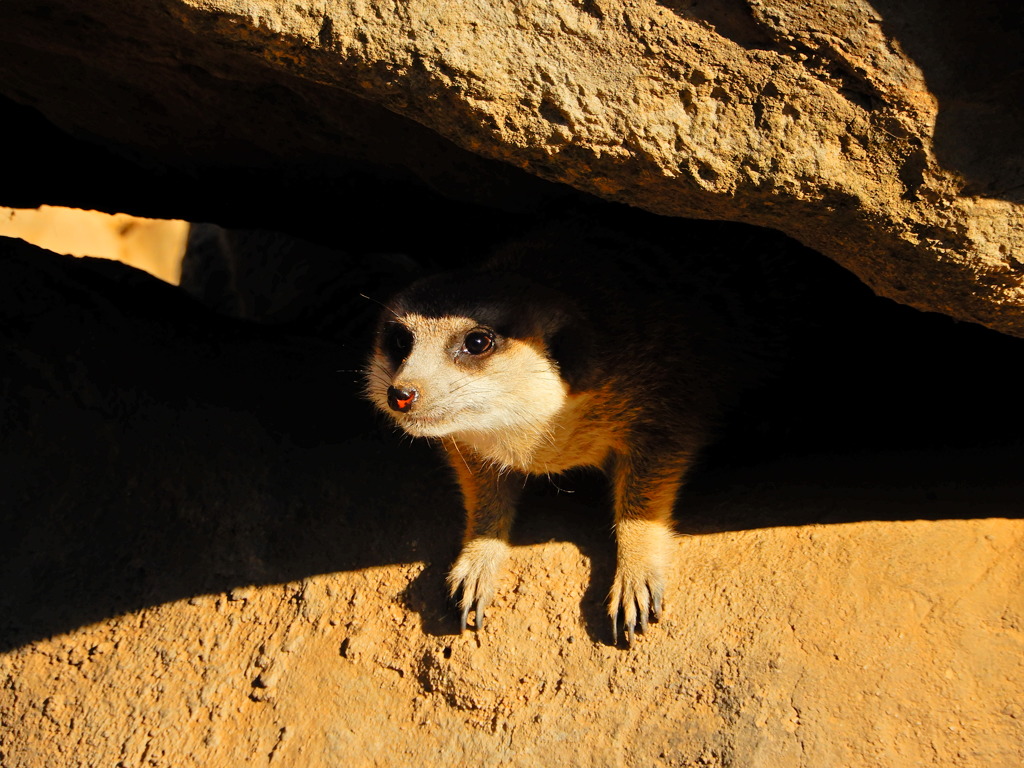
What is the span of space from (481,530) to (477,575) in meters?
0.21

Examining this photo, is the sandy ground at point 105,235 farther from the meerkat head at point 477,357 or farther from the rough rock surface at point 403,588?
the meerkat head at point 477,357

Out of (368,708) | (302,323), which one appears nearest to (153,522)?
(368,708)

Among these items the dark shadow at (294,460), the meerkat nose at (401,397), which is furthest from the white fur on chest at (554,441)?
the meerkat nose at (401,397)

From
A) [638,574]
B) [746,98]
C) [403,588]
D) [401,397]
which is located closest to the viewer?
[746,98]

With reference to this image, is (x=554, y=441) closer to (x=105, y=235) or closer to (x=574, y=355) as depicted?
(x=574, y=355)

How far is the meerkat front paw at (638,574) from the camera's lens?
9.05 ft

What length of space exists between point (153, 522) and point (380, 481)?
0.89m

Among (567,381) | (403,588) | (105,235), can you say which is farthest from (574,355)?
(105,235)

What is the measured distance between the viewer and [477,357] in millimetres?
2916

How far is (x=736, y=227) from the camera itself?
3.60 m

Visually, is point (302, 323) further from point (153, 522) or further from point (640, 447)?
point (640, 447)

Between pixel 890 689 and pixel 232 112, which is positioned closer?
pixel 890 689

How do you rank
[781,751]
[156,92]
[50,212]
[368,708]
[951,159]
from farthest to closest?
[50,212] → [156,92] → [368,708] → [781,751] → [951,159]

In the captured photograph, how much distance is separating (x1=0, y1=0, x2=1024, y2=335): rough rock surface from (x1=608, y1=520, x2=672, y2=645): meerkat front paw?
3.86ft
